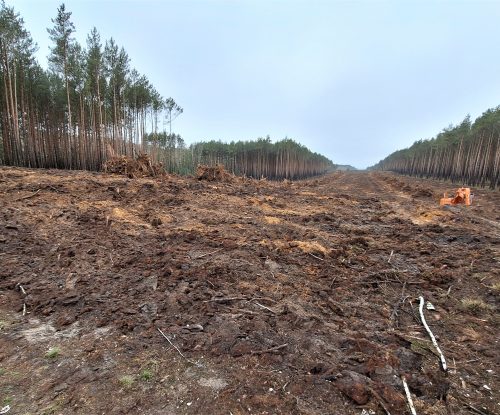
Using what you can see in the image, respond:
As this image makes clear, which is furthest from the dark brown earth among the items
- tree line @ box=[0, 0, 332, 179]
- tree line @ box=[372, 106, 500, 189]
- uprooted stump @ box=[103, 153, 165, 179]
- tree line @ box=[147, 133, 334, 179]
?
tree line @ box=[147, 133, 334, 179]

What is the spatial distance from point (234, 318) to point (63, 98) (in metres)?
30.3

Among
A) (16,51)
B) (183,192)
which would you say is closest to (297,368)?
(183,192)

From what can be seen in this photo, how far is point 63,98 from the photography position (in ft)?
86.0

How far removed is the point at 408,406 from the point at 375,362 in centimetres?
46

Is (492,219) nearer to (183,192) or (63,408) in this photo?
(183,192)

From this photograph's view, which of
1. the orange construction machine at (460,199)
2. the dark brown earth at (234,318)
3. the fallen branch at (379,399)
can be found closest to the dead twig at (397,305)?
the dark brown earth at (234,318)

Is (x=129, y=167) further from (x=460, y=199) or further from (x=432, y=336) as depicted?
(x=460, y=199)

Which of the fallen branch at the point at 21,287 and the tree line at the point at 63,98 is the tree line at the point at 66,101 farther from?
the fallen branch at the point at 21,287

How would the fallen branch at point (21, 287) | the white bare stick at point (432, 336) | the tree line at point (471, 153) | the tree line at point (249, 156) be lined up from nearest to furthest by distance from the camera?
the white bare stick at point (432, 336)
the fallen branch at point (21, 287)
the tree line at point (471, 153)
the tree line at point (249, 156)

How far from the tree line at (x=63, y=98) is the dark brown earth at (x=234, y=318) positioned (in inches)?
751

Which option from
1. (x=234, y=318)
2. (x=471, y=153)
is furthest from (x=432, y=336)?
(x=471, y=153)

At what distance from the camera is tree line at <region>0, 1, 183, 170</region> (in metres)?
20.4

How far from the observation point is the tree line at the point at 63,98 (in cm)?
2036

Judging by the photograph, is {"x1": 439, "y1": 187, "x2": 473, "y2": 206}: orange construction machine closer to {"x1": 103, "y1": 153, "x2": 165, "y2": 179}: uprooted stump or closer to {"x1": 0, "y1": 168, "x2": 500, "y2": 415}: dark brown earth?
{"x1": 0, "y1": 168, "x2": 500, "y2": 415}: dark brown earth
